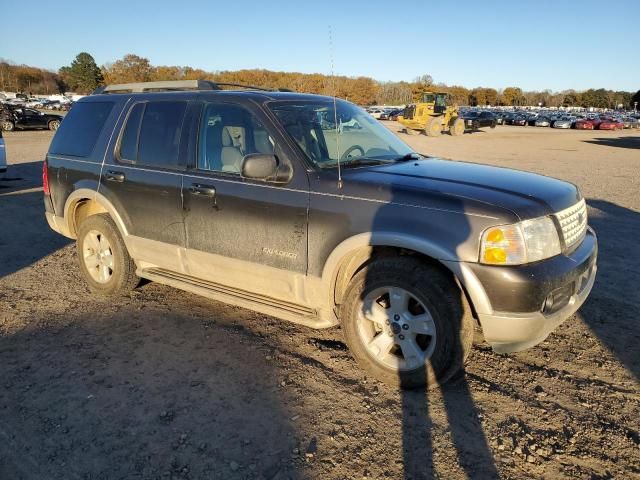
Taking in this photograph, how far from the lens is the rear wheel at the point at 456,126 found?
3738cm

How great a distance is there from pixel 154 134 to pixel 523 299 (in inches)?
132

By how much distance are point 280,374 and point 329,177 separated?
1.46 meters

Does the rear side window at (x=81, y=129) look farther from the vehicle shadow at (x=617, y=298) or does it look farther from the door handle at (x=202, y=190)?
the vehicle shadow at (x=617, y=298)

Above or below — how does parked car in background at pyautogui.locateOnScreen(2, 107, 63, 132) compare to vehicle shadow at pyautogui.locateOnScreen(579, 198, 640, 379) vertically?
above

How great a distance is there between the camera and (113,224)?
489 cm

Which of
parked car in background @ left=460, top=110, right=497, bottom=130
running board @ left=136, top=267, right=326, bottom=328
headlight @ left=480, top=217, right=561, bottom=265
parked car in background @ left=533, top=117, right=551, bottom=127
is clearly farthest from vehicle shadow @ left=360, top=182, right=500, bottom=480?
parked car in background @ left=533, top=117, right=551, bottom=127

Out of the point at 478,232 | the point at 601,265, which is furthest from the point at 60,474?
the point at 601,265

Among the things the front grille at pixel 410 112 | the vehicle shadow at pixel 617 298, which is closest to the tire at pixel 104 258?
the vehicle shadow at pixel 617 298

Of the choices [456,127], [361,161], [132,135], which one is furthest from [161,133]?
[456,127]

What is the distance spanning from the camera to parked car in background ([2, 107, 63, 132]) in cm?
3052

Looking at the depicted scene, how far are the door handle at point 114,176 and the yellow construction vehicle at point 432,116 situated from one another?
3207 cm

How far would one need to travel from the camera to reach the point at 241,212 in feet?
12.6

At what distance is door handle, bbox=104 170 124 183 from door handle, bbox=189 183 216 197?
0.95 m

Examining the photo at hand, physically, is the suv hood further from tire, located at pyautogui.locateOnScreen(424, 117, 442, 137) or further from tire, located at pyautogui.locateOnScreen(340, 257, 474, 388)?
tire, located at pyautogui.locateOnScreen(424, 117, 442, 137)
